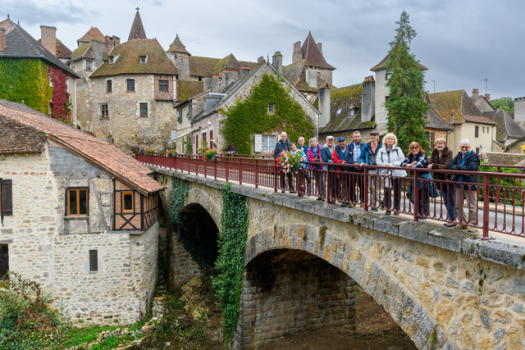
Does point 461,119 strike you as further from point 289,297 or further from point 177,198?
point 289,297

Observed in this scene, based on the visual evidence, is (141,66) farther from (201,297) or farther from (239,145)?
(201,297)

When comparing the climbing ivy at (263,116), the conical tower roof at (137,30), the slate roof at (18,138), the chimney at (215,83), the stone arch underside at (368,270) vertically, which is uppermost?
the conical tower roof at (137,30)

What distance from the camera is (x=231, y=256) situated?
11695 mm

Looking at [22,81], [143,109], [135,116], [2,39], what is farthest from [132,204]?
[143,109]

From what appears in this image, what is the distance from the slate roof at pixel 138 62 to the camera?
4012cm

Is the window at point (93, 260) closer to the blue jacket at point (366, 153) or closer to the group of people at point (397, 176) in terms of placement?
the group of people at point (397, 176)

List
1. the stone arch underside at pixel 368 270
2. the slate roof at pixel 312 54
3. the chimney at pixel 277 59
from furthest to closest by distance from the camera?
the slate roof at pixel 312 54 < the chimney at pixel 277 59 < the stone arch underside at pixel 368 270

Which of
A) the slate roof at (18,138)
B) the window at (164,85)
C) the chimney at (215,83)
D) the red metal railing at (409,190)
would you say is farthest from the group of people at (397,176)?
the window at (164,85)

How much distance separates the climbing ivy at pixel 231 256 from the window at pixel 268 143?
575 inches

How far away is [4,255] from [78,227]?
2.77m

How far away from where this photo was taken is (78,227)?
1496cm

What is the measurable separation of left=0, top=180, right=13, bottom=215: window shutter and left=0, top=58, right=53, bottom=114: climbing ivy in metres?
16.0

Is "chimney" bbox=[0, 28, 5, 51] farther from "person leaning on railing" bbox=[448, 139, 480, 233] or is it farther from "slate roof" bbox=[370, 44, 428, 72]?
"person leaning on railing" bbox=[448, 139, 480, 233]

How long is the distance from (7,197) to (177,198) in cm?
636
